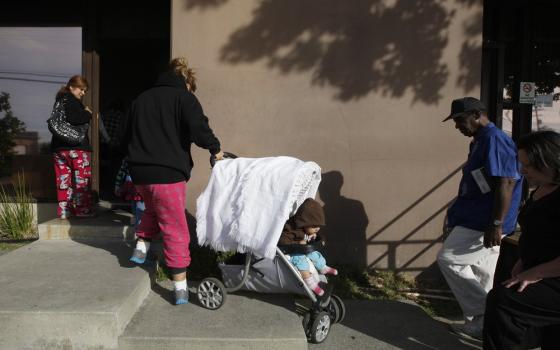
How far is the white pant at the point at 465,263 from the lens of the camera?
4020 mm

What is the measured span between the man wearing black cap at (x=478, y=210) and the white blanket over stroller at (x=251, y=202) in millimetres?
1214

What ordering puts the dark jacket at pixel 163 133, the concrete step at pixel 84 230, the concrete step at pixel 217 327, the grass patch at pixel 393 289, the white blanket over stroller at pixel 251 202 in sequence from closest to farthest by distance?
the concrete step at pixel 217 327, the white blanket over stroller at pixel 251 202, the dark jacket at pixel 163 133, the grass patch at pixel 393 289, the concrete step at pixel 84 230

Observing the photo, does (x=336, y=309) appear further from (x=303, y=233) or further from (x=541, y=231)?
(x=541, y=231)

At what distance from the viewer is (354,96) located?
559 centimetres

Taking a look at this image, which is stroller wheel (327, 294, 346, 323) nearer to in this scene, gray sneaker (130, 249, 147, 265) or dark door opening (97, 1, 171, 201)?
gray sneaker (130, 249, 147, 265)

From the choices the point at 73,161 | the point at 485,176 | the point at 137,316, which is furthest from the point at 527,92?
the point at 73,161

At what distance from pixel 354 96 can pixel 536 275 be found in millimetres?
3222

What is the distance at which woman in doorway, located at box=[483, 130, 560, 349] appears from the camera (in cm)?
271

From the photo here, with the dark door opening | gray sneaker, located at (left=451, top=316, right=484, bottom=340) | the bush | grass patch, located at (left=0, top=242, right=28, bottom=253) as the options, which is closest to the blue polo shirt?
gray sneaker, located at (left=451, top=316, right=484, bottom=340)

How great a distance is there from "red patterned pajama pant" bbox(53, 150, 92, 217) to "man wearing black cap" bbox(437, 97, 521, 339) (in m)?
3.84

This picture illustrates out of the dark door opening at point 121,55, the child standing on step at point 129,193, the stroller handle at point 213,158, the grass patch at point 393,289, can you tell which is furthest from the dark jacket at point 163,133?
the dark door opening at point 121,55

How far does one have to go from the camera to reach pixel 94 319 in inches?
137

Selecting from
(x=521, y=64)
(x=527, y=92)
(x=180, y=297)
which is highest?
(x=521, y=64)

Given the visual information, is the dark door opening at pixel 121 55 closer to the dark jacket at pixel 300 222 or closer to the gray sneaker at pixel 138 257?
the gray sneaker at pixel 138 257
